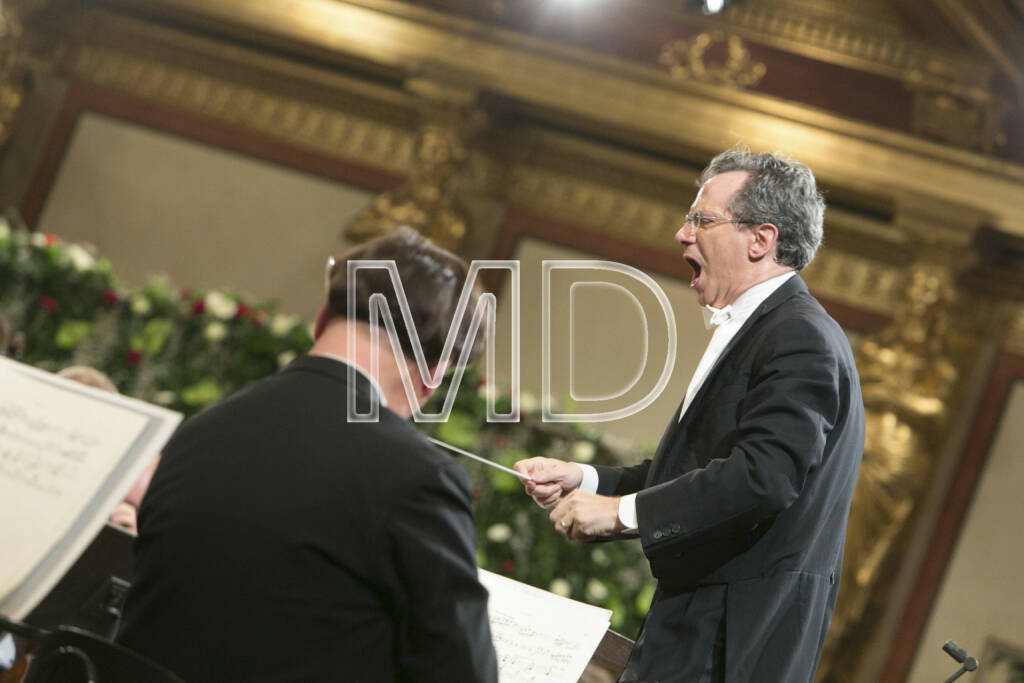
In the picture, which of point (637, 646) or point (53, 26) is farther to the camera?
point (53, 26)

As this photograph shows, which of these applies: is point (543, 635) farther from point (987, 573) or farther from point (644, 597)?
point (987, 573)

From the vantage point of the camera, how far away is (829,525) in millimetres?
1884

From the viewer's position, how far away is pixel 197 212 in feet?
19.7

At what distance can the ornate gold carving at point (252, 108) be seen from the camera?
19.8 feet

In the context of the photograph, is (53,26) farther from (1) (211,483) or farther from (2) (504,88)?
(1) (211,483)

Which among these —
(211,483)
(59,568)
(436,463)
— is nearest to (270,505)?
(211,483)

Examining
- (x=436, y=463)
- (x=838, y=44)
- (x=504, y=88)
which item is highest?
(x=838, y=44)

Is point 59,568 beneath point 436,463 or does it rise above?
beneath

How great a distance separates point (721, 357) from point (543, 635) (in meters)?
0.53

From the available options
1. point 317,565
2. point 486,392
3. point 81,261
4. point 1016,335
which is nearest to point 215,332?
point 81,261

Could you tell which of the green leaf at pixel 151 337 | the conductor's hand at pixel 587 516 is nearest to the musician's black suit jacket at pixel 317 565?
the conductor's hand at pixel 587 516

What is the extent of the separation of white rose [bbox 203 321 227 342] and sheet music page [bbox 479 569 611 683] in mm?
2353

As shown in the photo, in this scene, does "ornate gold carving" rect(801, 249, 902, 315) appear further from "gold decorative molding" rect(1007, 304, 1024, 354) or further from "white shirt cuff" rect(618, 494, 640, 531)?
"white shirt cuff" rect(618, 494, 640, 531)

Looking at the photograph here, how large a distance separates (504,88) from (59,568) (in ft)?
13.5
